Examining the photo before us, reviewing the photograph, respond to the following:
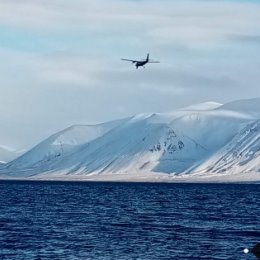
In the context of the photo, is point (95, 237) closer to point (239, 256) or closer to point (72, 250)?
point (72, 250)

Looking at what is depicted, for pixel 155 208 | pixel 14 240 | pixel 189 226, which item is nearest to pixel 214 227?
pixel 189 226

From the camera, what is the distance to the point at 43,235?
107000mm

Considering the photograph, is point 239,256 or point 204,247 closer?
point 239,256

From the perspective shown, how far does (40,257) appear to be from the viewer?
87375 millimetres

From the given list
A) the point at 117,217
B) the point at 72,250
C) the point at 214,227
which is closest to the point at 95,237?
the point at 72,250

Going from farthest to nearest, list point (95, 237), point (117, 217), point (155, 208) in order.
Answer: point (155, 208) < point (117, 217) < point (95, 237)

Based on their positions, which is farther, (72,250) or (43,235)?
(43,235)

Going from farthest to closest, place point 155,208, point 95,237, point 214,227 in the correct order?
point 155,208 < point 214,227 < point 95,237

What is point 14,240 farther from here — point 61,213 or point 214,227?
point 61,213

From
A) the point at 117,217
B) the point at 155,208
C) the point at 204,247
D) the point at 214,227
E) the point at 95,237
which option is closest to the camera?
the point at 204,247

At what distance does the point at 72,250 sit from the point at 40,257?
5.88 metres

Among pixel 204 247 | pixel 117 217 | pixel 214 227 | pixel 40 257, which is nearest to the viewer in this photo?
pixel 40 257

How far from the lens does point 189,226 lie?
123m

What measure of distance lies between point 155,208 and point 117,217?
29.2 m
